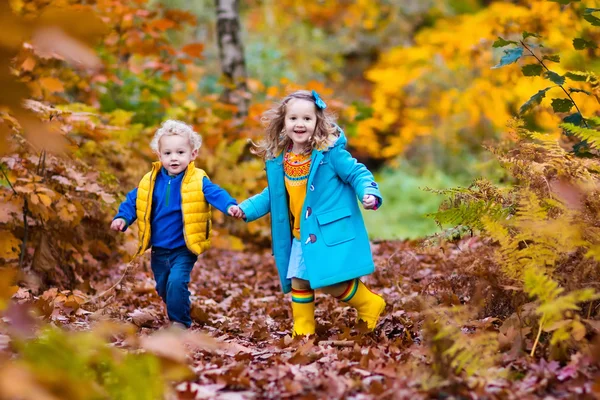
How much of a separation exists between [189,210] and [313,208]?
2.66ft

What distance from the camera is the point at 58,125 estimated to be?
493 centimetres

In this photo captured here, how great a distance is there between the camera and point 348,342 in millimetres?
3783

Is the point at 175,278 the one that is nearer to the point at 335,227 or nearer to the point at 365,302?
the point at 335,227

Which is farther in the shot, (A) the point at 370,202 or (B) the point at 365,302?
(B) the point at 365,302

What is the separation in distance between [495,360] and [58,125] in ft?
11.2

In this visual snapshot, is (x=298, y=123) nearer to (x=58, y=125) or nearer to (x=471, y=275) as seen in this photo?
(x=471, y=275)

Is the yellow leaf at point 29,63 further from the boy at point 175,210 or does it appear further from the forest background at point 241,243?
the boy at point 175,210

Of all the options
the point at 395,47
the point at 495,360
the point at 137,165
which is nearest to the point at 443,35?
the point at 395,47

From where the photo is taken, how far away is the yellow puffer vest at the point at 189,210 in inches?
175

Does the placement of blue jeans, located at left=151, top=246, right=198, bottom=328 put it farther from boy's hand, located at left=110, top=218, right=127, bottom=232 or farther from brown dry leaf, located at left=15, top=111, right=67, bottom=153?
brown dry leaf, located at left=15, top=111, right=67, bottom=153

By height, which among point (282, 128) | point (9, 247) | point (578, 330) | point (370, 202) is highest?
point (282, 128)

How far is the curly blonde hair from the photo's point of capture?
14.3ft

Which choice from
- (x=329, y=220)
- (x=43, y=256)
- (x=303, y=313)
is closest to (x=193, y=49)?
(x=43, y=256)

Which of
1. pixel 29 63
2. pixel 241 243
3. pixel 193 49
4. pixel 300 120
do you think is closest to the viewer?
pixel 300 120
